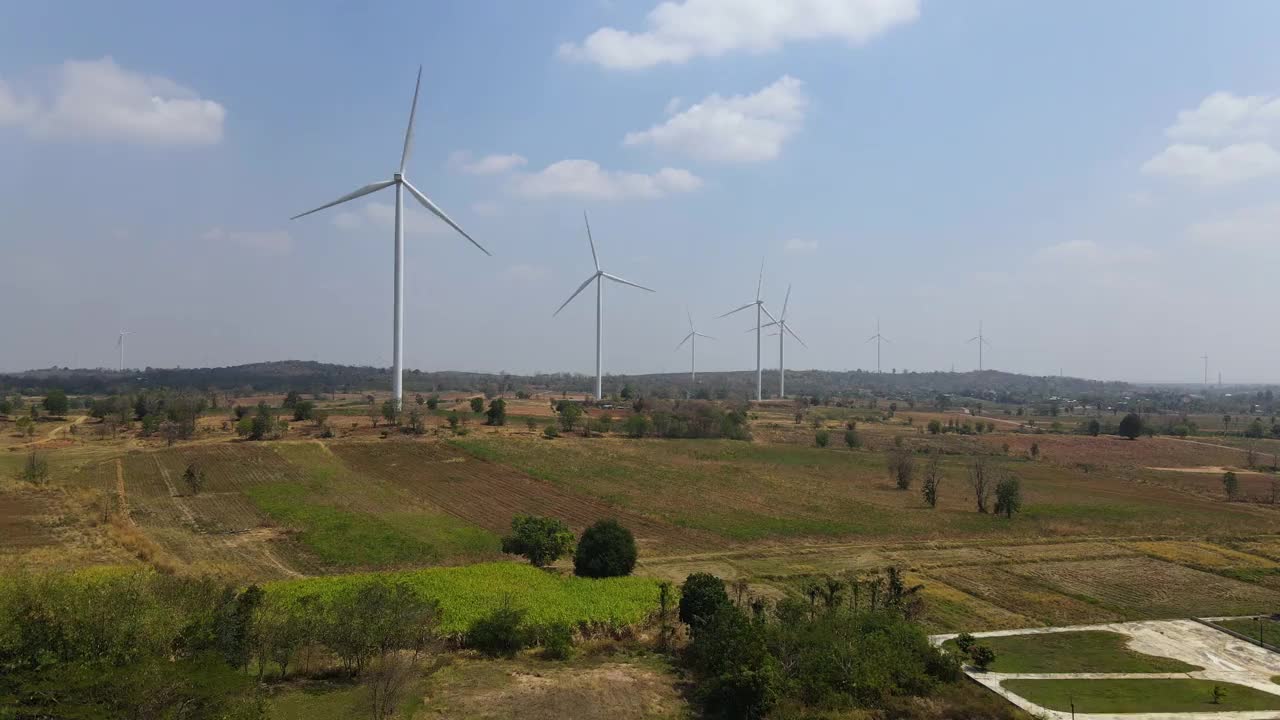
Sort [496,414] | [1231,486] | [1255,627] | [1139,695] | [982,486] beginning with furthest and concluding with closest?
[496,414], [1231,486], [982,486], [1255,627], [1139,695]

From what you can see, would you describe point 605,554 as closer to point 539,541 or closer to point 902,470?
point 539,541

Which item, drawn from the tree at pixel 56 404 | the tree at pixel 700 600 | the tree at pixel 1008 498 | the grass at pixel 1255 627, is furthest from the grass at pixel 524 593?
the tree at pixel 56 404

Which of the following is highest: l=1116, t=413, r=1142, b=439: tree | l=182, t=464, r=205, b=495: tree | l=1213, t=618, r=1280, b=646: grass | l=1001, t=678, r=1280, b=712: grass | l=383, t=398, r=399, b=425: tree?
l=383, t=398, r=399, b=425: tree

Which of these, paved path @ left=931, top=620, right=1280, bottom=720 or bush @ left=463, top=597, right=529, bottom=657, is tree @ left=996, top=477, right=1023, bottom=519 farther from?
bush @ left=463, top=597, right=529, bottom=657

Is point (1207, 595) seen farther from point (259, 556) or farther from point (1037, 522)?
point (259, 556)

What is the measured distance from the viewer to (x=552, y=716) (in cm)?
2044

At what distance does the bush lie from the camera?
2586 cm

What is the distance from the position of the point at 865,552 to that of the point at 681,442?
51.8m

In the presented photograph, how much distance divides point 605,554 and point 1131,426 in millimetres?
105261

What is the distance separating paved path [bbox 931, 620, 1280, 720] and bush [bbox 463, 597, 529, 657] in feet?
49.1

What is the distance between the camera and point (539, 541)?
37906 millimetres

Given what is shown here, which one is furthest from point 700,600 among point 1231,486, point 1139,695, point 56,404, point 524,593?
point 56,404

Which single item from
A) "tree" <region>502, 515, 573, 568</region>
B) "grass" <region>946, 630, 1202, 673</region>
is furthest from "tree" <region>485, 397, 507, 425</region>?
"grass" <region>946, 630, 1202, 673</region>

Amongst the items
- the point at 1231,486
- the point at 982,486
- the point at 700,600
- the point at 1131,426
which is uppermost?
the point at 1131,426
